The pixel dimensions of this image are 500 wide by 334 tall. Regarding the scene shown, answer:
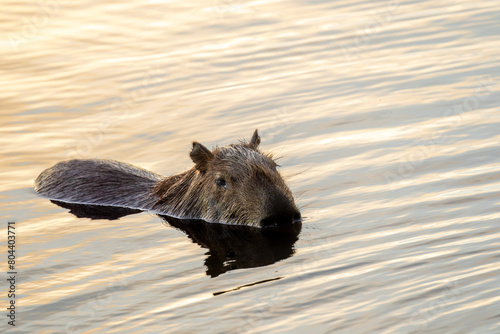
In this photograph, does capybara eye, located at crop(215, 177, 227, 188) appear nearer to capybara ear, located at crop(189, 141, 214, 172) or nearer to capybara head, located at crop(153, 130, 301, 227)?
capybara head, located at crop(153, 130, 301, 227)

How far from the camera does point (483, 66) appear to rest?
57.1ft

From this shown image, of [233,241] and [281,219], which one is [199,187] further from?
[281,219]

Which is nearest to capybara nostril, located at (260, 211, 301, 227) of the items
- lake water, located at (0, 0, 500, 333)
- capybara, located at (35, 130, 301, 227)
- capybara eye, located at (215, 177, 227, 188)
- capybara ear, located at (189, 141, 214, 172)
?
capybara, located at (35, 130, 301, 227)

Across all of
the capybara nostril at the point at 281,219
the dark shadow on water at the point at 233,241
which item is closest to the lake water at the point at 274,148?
the dark shadow on water at the point at 233,241

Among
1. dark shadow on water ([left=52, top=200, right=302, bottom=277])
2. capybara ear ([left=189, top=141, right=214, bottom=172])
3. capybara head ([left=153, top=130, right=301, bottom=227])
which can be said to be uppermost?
capybara ear ([left=189, top=141, right=214, bottom=172])

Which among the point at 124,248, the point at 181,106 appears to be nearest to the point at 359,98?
the point at 181,106

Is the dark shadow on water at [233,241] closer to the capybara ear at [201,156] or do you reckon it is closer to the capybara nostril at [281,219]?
the capybara nostril at [281,219]

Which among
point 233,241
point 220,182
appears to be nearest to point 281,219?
point 233,241

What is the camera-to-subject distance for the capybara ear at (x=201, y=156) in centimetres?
1220

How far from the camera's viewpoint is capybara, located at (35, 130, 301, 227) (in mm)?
11547

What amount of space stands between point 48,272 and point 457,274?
14.5 feet

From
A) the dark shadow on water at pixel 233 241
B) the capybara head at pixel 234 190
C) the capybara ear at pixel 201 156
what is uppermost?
the capybara ear at pixel 201 156

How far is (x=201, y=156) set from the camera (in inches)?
484

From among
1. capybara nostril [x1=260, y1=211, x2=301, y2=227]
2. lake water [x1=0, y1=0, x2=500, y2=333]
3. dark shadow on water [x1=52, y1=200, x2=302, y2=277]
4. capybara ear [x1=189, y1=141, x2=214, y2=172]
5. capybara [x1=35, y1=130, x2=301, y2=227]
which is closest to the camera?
lake water [x1=0, y1=0, x2=500, y2=333]
